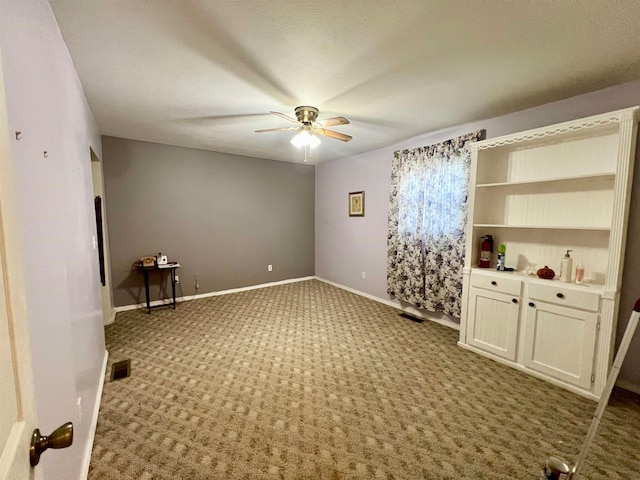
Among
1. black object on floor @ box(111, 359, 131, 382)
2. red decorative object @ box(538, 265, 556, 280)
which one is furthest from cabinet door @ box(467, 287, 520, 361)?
black object on floor @ box(111, 359, 131, 382)

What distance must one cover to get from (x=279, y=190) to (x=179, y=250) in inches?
81.0

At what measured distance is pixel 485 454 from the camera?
1671 mm

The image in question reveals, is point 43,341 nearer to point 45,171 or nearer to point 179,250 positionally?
point 45,171

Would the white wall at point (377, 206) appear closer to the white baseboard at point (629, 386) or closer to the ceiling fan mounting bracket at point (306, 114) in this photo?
the white baseboard at point (629, 386)

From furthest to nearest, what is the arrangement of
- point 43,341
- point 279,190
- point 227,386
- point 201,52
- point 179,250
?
point 279,190, point 179,250, point 227,386, point 201,52, point 43,341

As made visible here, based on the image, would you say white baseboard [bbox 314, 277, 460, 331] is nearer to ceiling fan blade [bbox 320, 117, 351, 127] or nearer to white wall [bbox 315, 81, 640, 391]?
white wall [bbox 315, 81, 640, 391]

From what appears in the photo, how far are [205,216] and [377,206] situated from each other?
283cm

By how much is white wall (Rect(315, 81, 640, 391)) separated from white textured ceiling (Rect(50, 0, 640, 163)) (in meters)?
0.17

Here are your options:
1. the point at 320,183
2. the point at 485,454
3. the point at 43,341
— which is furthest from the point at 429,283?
the point at 43,341

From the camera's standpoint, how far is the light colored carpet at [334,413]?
1.60 metres

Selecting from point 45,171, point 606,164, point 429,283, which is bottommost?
point 429,283

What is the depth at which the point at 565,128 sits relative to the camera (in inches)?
91.1

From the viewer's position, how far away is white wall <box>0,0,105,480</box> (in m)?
0.93

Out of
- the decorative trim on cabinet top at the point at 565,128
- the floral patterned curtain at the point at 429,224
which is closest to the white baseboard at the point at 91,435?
the floral patterned curtain at the point at 429,224
